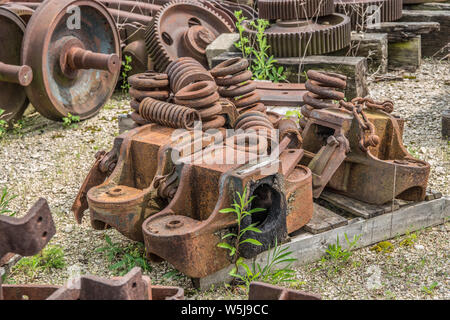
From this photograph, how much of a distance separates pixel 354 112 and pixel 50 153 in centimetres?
292

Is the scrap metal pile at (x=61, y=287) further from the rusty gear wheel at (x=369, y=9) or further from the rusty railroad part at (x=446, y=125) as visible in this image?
the rusty gear wheel at (x=369, y=9)

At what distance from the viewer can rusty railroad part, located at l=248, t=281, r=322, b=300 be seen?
6.05ft

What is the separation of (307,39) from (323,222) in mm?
3163

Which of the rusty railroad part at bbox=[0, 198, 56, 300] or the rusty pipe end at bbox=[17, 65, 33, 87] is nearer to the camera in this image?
the rusty railroad part at bbox=[0, 198, 56, 300]

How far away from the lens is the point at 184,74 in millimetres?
4168

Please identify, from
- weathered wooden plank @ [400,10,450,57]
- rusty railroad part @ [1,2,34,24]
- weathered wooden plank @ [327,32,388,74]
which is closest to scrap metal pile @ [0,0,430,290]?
rusty railroad part @ [1,2,34,24]

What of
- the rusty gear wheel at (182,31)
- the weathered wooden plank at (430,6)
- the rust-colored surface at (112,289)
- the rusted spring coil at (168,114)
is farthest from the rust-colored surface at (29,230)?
the weathered wooden plank at (430,6)

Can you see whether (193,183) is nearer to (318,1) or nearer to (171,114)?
(171,114)

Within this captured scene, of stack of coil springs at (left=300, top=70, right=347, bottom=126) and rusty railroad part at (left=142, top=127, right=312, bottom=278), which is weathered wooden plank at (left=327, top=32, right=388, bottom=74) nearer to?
stack of coil springs at (left=300, top=70, right=347, bottom=126)

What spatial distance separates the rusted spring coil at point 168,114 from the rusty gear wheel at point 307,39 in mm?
2621

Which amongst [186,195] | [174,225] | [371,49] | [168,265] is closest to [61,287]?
[174,225]

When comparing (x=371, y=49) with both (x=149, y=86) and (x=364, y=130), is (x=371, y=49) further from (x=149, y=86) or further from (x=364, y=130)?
(x=149, y=86)

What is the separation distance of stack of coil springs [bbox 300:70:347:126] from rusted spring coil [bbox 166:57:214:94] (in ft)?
2.36

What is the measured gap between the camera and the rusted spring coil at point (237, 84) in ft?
14.0
